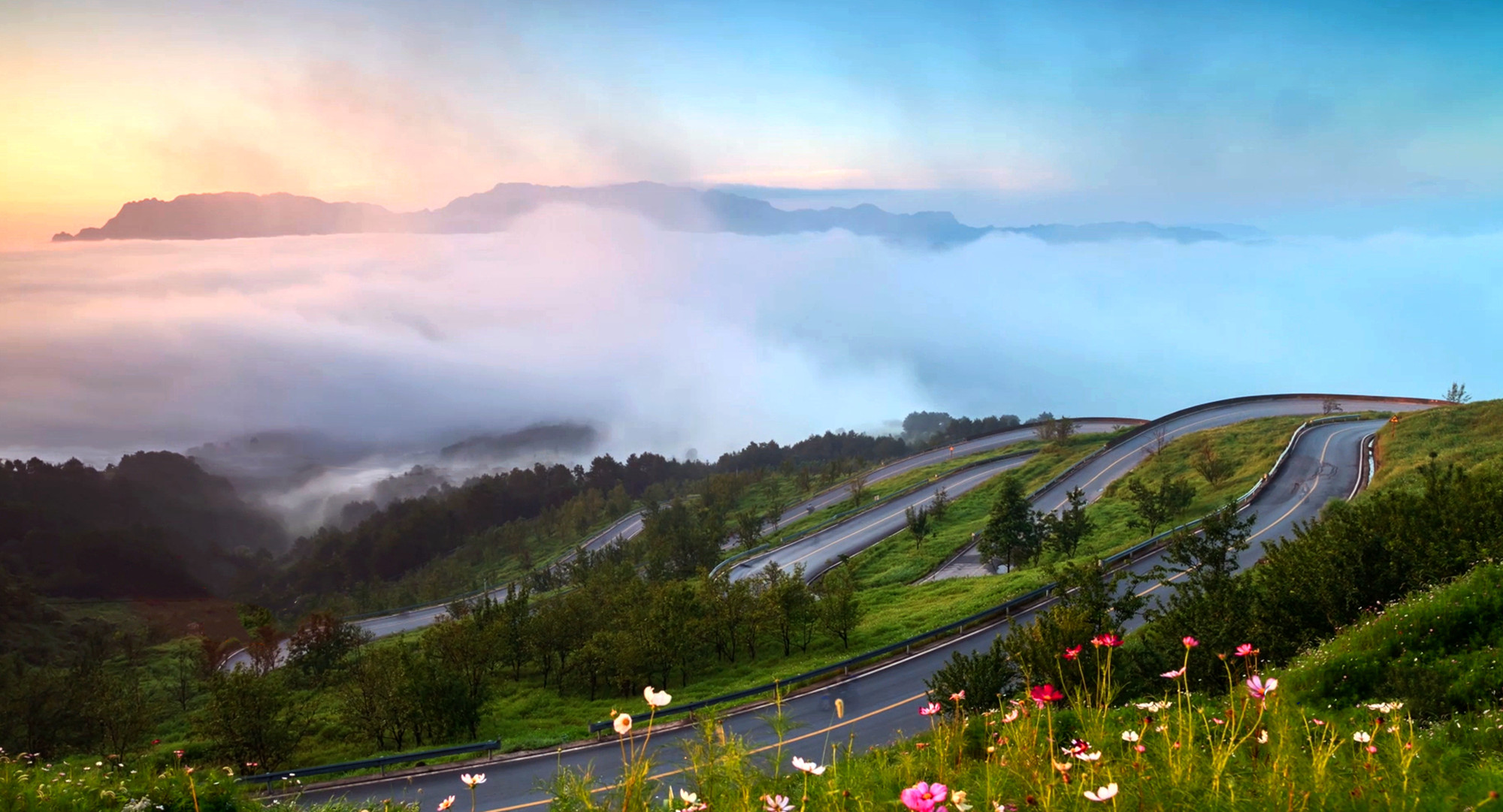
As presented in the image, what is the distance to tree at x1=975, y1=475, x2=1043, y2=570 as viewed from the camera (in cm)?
3947

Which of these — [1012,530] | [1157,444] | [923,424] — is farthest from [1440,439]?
[923,424]

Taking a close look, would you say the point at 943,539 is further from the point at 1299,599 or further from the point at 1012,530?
the point at 1299,599

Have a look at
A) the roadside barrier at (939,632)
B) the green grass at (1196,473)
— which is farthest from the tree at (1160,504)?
the roadside barrier at (939,632)

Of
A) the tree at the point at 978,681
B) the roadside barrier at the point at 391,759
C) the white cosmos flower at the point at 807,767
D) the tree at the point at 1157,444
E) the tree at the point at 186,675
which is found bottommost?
the tree at the point at 186,675

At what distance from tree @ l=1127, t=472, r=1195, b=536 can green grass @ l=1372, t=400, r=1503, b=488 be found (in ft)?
27.8

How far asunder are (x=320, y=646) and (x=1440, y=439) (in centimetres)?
6802

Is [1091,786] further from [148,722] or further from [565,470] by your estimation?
[565,470]

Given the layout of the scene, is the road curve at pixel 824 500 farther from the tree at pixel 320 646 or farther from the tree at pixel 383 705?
the tree at pixel 383 705

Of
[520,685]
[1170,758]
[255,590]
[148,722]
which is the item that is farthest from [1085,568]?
[255,590]

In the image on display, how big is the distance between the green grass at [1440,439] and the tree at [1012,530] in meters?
15.4

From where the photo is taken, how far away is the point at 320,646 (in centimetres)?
4750

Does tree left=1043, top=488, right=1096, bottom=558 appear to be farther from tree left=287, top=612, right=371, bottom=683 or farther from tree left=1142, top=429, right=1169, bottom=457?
tree left=287, top=612, right=371, bottom=683

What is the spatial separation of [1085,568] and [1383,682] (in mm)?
9580

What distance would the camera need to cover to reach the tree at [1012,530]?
39469 mm
